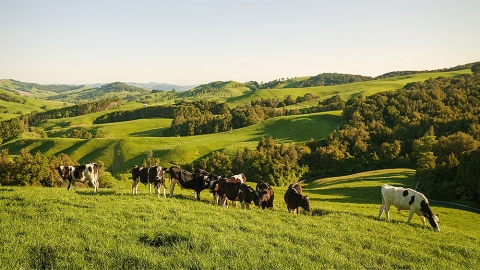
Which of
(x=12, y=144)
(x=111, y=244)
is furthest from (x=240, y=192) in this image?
(x=12, y=144)

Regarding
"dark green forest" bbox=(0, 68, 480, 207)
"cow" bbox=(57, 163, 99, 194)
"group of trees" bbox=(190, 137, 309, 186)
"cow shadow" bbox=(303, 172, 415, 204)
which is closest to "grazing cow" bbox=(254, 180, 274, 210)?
"cow" bbox=(57, 163, 99, 194)

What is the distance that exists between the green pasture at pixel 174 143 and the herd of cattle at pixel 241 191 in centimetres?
6773

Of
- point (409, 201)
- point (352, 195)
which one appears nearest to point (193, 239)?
point (409, 201)

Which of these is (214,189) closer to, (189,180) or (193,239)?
(189,180)

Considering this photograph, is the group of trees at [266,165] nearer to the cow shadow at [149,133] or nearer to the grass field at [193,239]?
the grass field at [193,239]

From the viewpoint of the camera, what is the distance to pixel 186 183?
22.6 meters

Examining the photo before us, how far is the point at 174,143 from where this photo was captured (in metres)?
111

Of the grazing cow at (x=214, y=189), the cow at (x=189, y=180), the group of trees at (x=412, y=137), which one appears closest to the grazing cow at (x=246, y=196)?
the grazing cow at (x=214, y=189)

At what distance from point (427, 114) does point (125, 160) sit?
317 feet

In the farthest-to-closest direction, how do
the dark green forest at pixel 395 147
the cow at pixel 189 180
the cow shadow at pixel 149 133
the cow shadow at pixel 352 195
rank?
the cow shadow at pixel 149 133 < the dark green forest at pixel 395 147 < the cow shadow at pixel 352 195 < the cow at pixel 189 180

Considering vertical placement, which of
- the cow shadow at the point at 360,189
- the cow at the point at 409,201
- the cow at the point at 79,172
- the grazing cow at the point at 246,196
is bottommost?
the cow shadow at the point at 360,189

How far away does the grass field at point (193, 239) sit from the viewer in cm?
888

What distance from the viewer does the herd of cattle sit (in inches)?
778

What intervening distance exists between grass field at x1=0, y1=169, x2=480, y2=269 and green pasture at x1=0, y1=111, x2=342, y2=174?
76186 mm
